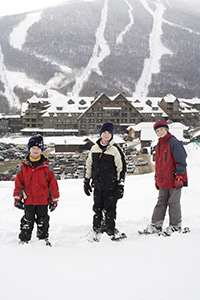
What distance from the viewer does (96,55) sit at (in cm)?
15700

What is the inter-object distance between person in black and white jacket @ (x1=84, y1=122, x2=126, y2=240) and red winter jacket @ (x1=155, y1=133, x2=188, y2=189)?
2.17ft

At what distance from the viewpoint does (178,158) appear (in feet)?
11.5

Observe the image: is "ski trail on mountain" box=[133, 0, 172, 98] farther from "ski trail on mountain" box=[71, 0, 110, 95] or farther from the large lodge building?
the large lodge building

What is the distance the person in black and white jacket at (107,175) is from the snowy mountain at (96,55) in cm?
10372

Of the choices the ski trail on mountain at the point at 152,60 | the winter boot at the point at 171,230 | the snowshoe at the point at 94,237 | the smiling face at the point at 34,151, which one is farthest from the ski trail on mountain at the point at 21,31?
the winter boot at the point at 171,230

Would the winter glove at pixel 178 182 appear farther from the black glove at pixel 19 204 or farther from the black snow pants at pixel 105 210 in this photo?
the black glove at pixel 19 204

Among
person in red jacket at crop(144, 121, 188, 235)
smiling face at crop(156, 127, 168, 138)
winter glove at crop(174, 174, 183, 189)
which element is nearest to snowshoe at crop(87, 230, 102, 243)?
person in red jacket at crop(144, 121, 188, 235)

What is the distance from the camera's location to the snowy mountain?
12256 centimetres

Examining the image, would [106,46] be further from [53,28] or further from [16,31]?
[16,31]

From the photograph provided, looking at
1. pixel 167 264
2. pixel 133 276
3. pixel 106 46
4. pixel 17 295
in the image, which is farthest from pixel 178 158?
pixel 106 46

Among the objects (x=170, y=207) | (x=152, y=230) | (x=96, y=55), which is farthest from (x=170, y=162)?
(x=96, y=55)

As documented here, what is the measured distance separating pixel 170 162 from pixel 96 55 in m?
168

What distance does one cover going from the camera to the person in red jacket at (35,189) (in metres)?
3.40

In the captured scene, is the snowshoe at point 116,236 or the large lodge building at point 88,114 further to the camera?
the large lodge building at point 88,114
